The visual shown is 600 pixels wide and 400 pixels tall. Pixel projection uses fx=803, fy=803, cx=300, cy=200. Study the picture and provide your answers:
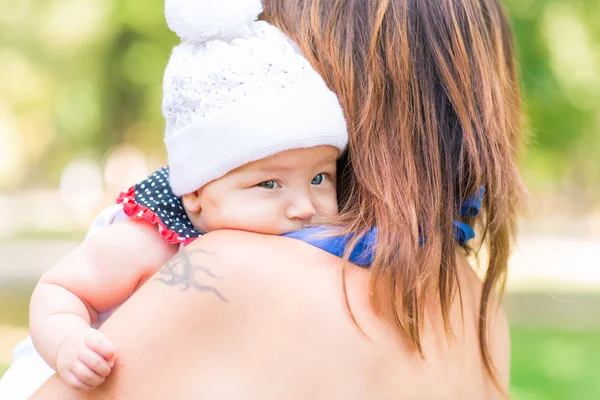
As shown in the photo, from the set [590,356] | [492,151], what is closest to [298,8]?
[492,151]

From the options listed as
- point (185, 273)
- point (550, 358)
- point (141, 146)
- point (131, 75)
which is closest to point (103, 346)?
point (185, 273)

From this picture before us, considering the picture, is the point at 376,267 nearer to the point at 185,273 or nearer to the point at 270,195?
the point at 270,195

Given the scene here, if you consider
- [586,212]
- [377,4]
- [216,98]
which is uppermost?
[377,4]

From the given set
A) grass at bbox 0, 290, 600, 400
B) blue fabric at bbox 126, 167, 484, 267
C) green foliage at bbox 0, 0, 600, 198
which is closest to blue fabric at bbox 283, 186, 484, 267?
blue fabric at bbox 126, 167, 484, 267

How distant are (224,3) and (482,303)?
102cm

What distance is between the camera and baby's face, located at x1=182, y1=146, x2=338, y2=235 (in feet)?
6.14

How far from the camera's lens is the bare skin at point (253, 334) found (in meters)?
1.65

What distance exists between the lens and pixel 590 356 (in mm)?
8742

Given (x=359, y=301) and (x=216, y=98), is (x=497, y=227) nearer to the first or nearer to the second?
(x=359, y=301)

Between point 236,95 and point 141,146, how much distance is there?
18964mm

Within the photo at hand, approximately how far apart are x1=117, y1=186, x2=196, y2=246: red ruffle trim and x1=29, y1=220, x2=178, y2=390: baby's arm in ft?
0.08

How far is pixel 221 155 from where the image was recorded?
1.85 m

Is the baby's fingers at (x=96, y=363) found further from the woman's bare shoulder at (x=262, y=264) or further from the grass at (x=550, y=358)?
the grass at (x=550, y=358)

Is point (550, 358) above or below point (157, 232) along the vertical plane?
below
